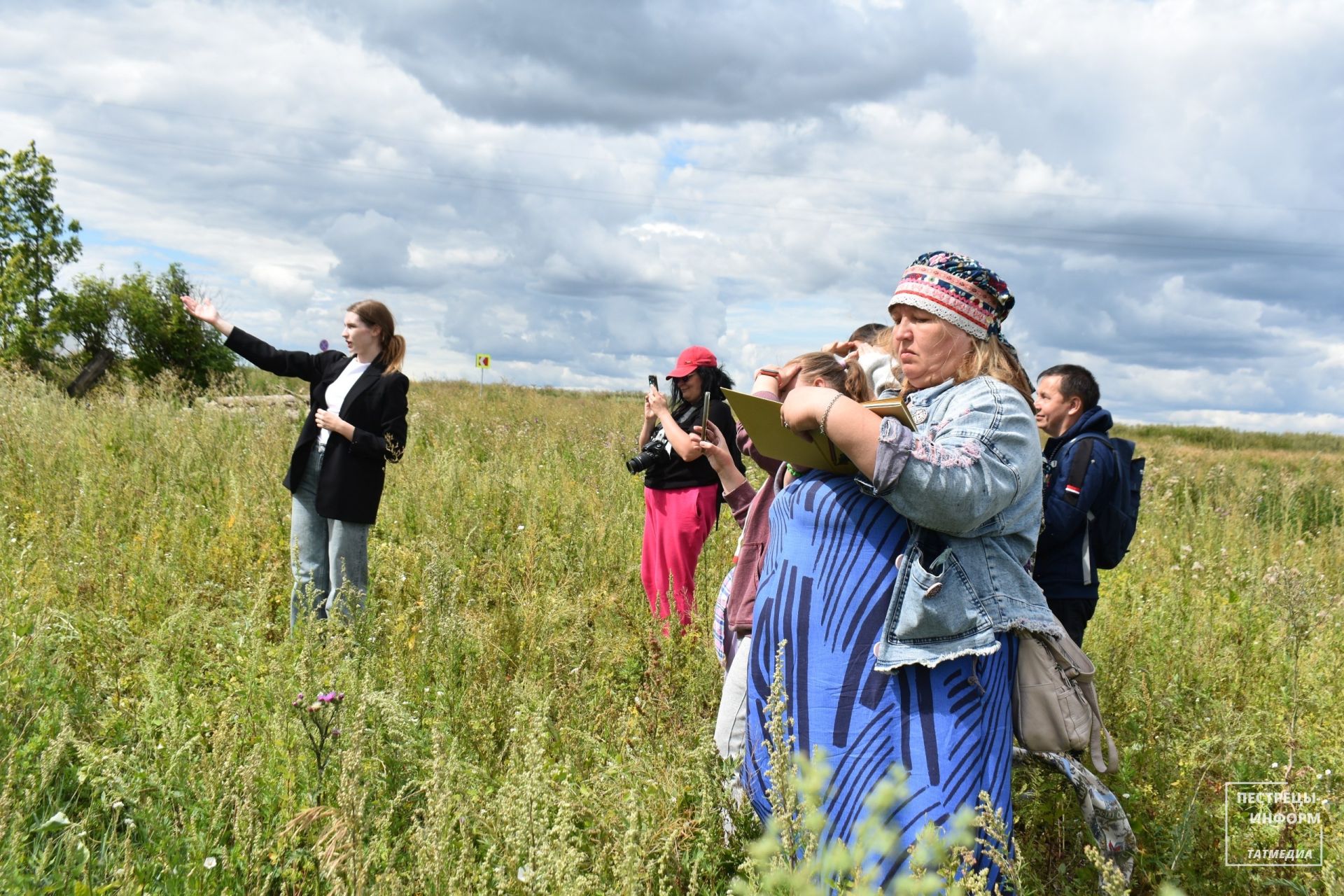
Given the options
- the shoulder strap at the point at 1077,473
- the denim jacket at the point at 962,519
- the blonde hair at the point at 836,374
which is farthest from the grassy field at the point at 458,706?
the blonde hair at the point at 836,374

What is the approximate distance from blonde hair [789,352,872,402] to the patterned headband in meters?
0.42

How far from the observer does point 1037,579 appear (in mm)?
2824

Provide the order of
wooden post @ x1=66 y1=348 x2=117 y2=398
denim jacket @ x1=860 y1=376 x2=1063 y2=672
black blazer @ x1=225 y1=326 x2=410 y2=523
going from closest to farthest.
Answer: denim jacket @ x1=860 y1=376 x2=1063 y2=672, black blazer @ x1=225 y1=326 x2=410 y2=523, wooden post @ x1=66 y1=348 x2=117 y2=398

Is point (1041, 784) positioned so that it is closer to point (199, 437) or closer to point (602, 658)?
point (602, 658)

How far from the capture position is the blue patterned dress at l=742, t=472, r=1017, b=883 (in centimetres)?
170

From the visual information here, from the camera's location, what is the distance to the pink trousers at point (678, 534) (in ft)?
14.2

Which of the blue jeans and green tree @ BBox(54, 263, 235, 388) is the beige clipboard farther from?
green tree @ BBox(54, 263, 235, 388)

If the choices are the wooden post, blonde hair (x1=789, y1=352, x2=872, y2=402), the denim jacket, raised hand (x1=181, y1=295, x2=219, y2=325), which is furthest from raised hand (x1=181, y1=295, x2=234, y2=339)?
the wooden post

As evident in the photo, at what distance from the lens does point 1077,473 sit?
2.75 meters

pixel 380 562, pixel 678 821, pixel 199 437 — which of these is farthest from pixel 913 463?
pixel 199 437

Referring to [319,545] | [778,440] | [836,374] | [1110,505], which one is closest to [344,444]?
[319,545]

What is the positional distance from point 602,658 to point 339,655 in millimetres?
1069

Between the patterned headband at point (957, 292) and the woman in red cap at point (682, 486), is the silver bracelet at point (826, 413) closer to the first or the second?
the patterned headband at point (957, 292)

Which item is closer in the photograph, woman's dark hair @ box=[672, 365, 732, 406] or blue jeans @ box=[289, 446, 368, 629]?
blue jeans @ box=[289, 446, 368, 629]
